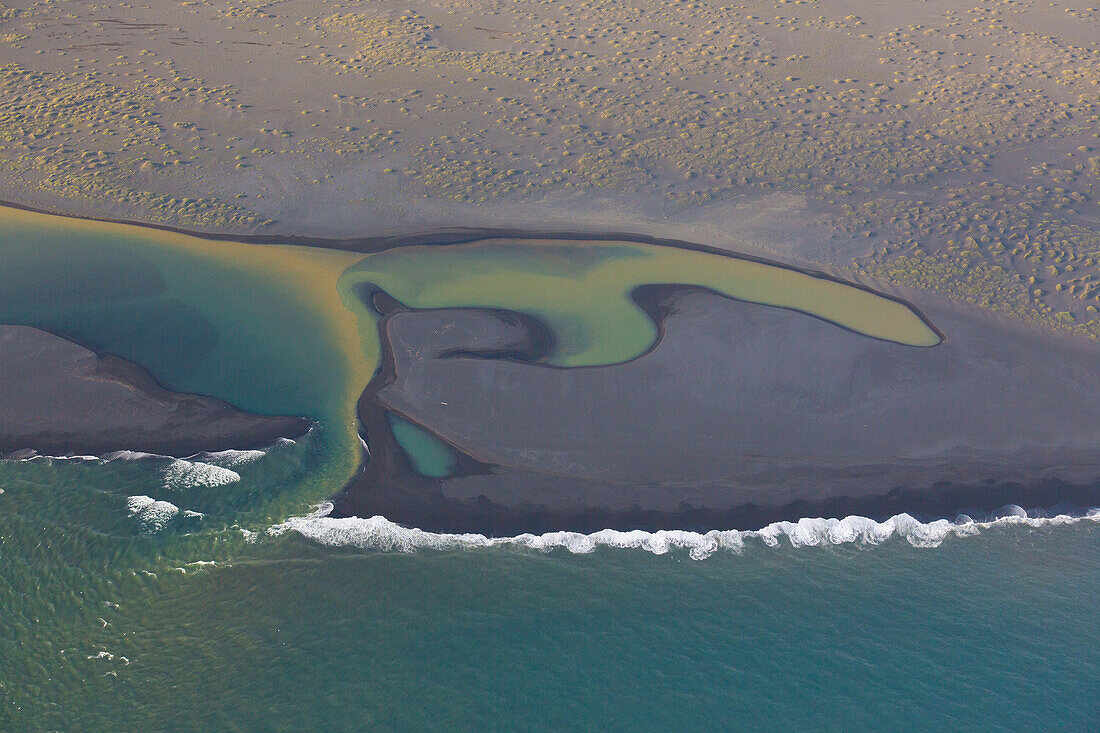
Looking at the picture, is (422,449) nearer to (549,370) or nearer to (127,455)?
(549,370)

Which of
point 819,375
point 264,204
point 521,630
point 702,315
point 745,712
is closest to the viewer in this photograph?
point 745,712

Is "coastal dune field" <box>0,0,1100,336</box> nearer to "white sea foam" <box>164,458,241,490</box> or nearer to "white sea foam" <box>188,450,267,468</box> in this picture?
"white sea foam" <box>188,450,267,468</box>

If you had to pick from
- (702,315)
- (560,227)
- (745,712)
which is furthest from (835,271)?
(745,712)

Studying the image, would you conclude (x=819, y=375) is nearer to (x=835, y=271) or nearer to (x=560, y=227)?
(x=835, y=271)

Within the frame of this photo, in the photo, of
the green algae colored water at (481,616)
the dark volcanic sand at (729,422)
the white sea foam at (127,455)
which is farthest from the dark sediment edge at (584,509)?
the white sea foam at (127,455)

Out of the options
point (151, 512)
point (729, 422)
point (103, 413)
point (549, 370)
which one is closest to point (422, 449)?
point (549, 370)

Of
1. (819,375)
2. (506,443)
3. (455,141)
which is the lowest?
(506,443)
